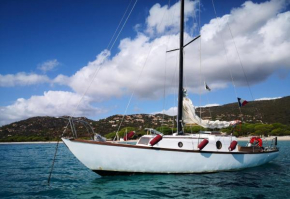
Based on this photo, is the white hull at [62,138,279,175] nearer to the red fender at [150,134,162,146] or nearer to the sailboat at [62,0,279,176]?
the sailboat at [62,0,279,176]

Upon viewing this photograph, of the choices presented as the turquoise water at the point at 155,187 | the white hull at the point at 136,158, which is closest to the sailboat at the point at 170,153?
the white hull at the point at 136,158

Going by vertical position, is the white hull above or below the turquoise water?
above

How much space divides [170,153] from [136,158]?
6.41 feet

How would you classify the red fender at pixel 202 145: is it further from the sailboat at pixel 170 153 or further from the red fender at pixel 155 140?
the red fender at pixel 155 140

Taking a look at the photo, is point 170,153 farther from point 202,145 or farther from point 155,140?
point 202,145

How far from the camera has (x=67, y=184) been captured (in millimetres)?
12047

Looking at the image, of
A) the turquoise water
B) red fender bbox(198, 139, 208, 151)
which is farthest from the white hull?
the turquoise water

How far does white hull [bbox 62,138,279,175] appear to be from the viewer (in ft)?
38.7

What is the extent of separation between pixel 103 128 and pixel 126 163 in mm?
96507

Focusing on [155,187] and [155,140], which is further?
[155,140]

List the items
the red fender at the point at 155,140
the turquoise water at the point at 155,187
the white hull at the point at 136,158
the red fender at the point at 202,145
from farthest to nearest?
the red fender at the point at 202,145 < the red fender at the point at 155,140 < the white hull at the point at 136,158 < the turquoise water at the point at 155,187

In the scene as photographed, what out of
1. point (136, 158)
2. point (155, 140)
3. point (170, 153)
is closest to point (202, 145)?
point (170, 153)

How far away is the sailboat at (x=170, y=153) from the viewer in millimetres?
11859

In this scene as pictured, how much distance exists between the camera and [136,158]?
39.5 ft
